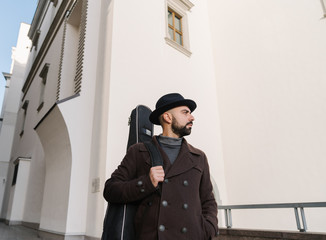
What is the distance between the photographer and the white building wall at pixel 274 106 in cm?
609

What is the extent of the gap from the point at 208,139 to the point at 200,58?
2.70 meters

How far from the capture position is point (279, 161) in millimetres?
6559

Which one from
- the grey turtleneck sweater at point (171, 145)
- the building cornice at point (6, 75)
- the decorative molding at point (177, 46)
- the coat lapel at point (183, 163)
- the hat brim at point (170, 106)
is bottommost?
the coat lapel at point (183, 163)

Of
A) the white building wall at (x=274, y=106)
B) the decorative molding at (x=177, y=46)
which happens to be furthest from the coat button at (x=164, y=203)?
the decorative molding at (x=177, y=46)

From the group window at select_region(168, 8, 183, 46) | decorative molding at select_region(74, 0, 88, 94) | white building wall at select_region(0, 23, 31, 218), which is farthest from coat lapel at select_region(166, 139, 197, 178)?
white building wall at select_region(0, 23, 31, 218)

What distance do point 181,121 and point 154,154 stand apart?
1.15 feet

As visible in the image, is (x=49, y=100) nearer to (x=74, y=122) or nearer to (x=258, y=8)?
(x=74, y=122)

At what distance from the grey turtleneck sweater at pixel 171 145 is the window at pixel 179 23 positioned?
5.85 m

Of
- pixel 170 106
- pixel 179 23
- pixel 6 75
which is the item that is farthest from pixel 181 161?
pixel 6 75

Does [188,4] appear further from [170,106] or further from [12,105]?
[12,105]

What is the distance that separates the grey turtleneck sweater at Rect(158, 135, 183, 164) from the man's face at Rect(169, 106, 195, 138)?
6cm

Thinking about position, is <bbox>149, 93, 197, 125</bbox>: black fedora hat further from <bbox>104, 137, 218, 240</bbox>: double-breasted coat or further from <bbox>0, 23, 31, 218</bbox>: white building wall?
<bbox>0, 23, 31, 218</bbox>: white building wall

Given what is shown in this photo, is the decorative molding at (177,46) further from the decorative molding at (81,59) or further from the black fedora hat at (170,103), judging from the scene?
the black fedora hat at (170,103)

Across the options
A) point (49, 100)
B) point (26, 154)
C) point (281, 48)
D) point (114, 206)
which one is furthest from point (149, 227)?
point (26, 154)
